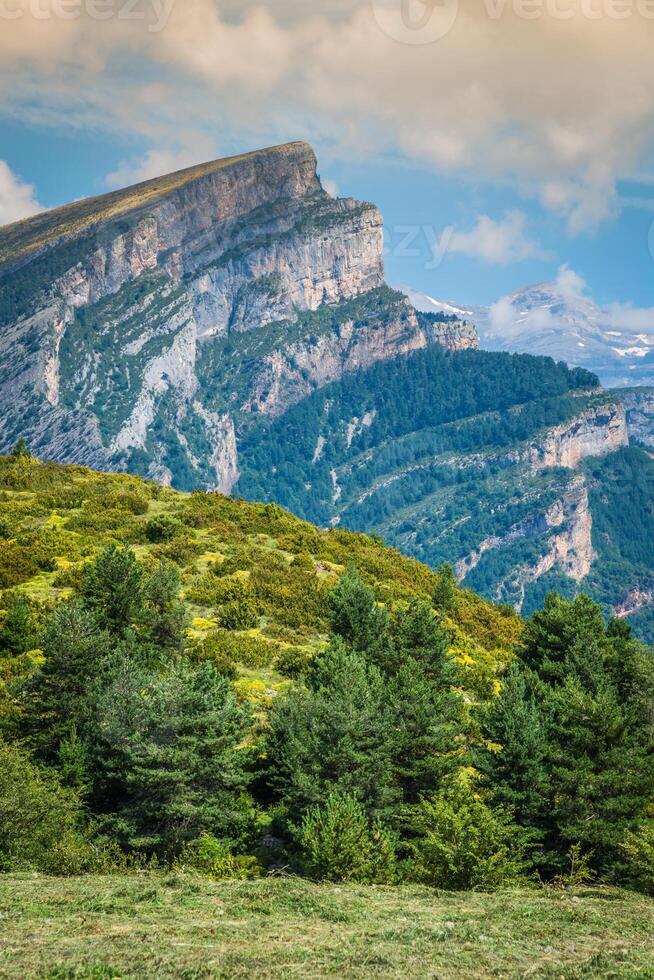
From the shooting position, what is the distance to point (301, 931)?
16.9 m

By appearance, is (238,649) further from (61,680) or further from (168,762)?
(168,762)

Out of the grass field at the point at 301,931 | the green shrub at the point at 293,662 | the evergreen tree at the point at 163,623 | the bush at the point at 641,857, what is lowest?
the grass field at the point at 301,931

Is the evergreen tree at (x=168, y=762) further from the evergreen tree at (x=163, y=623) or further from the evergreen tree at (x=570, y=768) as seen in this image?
the evergreen tree at (x=570, y=768)

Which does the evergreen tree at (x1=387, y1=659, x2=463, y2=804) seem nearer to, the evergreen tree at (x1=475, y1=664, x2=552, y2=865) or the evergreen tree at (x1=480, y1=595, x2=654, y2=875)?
the evergreen tree at (x1=475, y1=664, x2=552, y2=865)

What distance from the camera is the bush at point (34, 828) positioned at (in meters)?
21.2

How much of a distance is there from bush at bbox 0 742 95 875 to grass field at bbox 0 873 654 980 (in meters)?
1.30

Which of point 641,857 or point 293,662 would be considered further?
point 293,662

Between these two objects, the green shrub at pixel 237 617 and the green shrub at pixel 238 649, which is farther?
the green shrub at pixel 237 617

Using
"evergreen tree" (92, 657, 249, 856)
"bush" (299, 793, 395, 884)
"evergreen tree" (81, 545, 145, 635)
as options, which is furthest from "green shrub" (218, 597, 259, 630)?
"bush" (299, 793, 395, 884)

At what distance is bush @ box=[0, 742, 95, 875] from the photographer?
21188 mm

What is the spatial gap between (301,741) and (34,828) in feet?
25.6

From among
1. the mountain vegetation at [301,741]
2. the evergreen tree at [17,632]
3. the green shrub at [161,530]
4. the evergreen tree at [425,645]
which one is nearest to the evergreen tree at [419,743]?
the mountain vegetation at [301,741]

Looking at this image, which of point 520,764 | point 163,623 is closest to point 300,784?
point 520,764

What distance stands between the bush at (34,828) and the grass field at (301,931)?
130 cm
